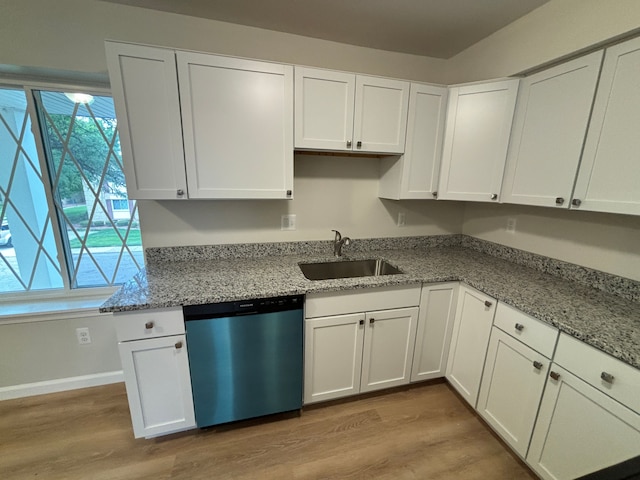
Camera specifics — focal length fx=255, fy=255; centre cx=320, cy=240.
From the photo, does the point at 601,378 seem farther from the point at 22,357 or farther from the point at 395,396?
the point at 22,357

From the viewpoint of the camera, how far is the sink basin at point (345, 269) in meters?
1.91

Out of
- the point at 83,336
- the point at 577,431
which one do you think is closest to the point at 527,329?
the point at 577,431

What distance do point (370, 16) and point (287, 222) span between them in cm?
141

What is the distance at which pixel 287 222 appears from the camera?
1.98 meters

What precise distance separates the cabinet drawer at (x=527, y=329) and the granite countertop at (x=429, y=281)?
0.15 ft

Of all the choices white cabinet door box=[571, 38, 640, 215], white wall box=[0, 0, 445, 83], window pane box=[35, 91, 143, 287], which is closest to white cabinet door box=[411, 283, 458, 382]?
white cabinet door box=[571, 38, 640, 215]

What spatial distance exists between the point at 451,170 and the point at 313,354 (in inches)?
63.1

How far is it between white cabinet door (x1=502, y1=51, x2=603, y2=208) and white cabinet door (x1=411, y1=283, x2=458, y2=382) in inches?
29.6

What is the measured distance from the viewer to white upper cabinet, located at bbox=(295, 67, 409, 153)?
1.56m

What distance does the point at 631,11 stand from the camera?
1188 mm

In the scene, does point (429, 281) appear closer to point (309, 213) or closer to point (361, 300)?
point (361, 300)

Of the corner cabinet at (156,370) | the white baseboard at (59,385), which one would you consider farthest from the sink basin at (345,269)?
the white baseboard at (59,385)

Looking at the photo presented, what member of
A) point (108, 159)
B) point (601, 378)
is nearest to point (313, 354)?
point (601, 378)

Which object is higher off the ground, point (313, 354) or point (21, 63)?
point (21, 63)
